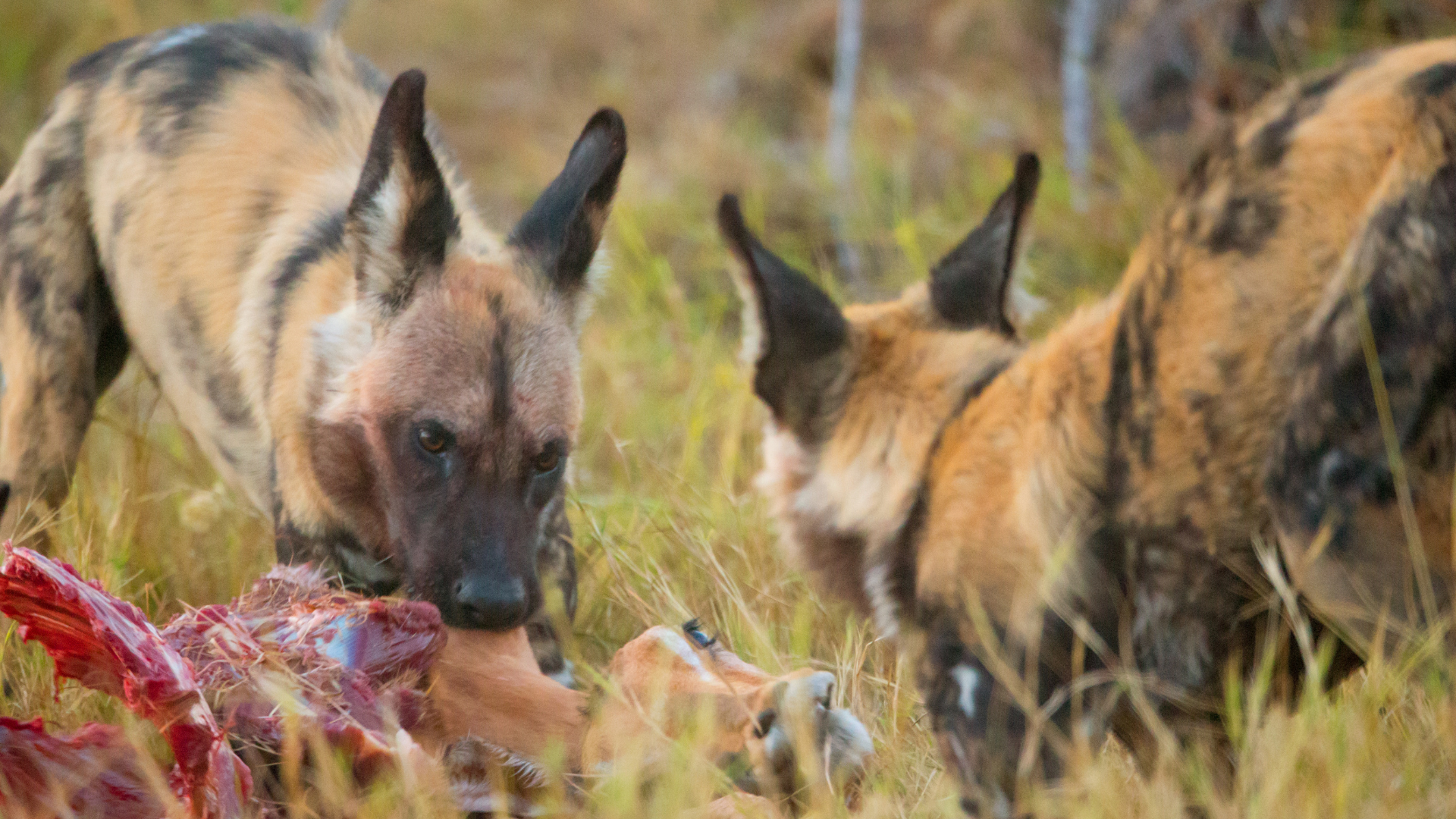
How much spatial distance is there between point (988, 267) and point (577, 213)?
0.89 m

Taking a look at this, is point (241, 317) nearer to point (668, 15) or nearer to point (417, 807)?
point (417, 807)

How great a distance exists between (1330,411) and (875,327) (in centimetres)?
86

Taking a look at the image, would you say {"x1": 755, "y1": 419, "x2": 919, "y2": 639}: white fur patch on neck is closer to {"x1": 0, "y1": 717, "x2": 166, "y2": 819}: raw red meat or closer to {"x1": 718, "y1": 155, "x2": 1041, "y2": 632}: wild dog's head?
{"x1": 718, "y1": 155, "x2": 1041, "y2": 632}: wild dog's head

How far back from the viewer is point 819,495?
252 centimetres

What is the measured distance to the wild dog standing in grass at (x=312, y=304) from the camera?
8.92 feet

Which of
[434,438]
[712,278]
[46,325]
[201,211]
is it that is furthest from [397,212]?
[712,278]

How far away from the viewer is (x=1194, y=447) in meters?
2.00

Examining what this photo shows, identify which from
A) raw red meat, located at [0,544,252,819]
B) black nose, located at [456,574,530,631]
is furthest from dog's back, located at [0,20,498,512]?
raw red meat, located at [0,544,252,819]

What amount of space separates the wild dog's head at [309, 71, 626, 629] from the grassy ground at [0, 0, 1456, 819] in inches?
15.5

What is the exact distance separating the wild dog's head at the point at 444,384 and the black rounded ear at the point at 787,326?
0.52m

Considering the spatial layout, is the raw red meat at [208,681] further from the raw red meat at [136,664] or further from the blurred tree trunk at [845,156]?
the blurred tree trunk at [845,156]

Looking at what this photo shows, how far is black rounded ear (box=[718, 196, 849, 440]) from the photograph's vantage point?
246cm

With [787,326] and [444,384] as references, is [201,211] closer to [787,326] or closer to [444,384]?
[444,384]

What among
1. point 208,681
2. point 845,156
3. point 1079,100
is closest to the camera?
point 208,681
